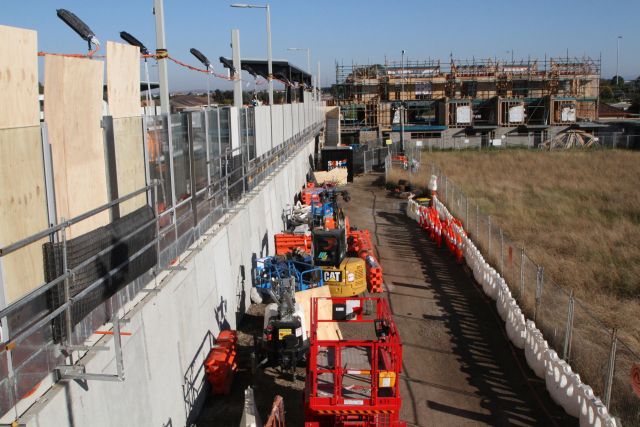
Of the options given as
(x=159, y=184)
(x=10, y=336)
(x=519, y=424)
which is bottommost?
(x=519, y=424)

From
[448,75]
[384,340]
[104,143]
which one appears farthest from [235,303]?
[448,75]

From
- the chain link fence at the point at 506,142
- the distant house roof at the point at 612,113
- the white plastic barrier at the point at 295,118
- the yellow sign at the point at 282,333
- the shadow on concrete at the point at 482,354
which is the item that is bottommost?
the shadow on concrete at the point at 482,354

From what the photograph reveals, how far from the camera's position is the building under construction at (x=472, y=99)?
73.6 meters

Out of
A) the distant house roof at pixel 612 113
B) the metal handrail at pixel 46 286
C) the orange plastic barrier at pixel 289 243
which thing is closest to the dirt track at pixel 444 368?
the orange plastic barrier at pixel 289 243

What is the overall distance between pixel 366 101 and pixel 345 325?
211 feet

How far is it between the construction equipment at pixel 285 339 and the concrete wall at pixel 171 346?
3.36ft

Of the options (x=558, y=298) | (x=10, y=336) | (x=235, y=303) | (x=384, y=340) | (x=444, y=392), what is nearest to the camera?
(x=10, y=336)

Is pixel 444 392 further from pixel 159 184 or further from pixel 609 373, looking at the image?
pixel 159 184

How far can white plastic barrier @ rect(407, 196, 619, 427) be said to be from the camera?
9.70 m

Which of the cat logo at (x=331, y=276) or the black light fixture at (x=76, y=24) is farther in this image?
the cat logo at (x=331, y=276)

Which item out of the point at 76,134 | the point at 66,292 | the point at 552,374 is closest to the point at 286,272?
the point at 552,374

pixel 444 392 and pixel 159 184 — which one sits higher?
pixel 159 184

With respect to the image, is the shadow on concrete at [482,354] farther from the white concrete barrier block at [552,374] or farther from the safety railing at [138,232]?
the safety railing at [138,232]

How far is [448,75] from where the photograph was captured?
7794cm
